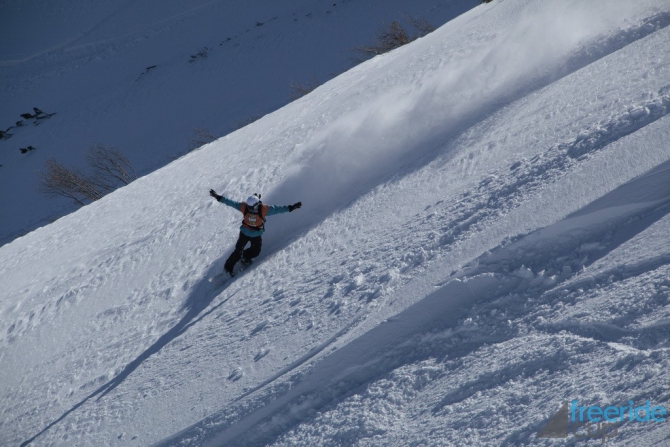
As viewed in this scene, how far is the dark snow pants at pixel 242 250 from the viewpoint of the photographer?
7621 mm

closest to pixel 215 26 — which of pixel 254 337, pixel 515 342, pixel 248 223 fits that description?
pixel 248 223

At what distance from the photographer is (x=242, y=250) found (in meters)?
7.74

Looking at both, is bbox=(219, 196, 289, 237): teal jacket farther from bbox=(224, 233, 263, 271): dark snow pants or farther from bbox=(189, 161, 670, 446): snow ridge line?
bbox=(189, 161, 670, 446): snow ridge line

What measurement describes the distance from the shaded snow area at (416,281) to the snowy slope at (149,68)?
13.6 meters

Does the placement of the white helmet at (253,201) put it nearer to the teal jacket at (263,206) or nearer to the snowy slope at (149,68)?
the teal jacket at (263,206)

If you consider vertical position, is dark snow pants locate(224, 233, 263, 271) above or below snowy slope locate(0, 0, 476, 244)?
below

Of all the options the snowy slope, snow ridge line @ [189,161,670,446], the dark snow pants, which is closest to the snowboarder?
the dark snow pants

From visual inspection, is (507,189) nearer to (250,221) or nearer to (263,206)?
(263,206)

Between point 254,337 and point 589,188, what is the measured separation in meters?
4.17

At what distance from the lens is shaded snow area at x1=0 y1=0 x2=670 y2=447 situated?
14.0 ft

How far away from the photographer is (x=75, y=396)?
6.92 meters

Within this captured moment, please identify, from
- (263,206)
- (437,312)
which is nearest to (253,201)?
(263,206)

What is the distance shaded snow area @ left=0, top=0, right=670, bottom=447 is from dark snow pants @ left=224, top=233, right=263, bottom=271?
29cm

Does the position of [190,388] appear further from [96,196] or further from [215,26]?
[215,26]
